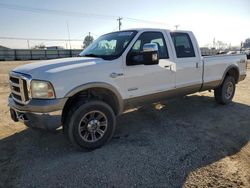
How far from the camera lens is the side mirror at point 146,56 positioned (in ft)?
13.4

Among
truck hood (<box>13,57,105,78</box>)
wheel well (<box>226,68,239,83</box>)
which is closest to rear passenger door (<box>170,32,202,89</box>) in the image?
wheel well (<box>226,68,239,83</box>)

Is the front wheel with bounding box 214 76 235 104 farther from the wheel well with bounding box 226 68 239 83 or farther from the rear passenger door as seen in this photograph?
the rear passenger door

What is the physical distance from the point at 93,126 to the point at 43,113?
89cm

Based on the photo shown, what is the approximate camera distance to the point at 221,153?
3793mm

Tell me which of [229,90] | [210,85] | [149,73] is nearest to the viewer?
[149,73]

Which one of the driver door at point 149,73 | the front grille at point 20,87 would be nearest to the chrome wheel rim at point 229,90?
the driver door at point 149,73

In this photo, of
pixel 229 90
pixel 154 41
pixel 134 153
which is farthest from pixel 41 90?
pixel 229 90

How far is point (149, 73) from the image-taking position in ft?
15.1

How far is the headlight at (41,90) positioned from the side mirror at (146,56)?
59.0 inches

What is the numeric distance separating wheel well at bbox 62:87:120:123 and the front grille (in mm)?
637

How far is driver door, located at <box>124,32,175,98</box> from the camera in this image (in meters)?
4.38

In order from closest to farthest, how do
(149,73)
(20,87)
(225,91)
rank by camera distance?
1. (20,87)
2. (149,73)
3. (225,91)

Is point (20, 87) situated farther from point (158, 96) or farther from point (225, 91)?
point (225, 91)

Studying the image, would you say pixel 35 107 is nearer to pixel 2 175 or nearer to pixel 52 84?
pixel 52 84
